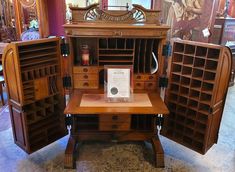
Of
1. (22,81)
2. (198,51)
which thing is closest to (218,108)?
(198,51)

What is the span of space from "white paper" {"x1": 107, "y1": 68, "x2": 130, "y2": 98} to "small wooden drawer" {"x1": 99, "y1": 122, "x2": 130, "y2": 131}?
33 centimetres

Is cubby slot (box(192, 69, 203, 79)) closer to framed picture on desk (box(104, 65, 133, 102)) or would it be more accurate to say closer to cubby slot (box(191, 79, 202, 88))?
cubby slot (box(191, 79, 202, 88))

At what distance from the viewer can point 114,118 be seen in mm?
2045

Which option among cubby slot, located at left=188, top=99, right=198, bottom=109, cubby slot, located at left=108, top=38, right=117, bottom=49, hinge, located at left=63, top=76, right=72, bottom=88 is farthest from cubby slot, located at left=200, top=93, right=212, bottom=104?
hinge, located at left=63, top=76, right=72, bottom=88

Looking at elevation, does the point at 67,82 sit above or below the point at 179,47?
below

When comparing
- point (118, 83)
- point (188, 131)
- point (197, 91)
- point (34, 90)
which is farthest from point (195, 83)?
point (34, 90)

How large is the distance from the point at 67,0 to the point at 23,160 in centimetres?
234

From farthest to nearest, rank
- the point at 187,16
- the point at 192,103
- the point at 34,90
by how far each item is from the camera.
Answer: the point at 187,16 → the point at 192,103 → the point at 34,90

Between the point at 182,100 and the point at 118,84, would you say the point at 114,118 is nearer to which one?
the point at 118,84

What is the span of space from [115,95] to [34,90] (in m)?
0.67

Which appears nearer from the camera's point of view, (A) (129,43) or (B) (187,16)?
(A) (129,43)

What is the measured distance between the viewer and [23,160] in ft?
6.79

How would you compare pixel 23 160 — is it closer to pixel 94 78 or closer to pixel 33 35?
pixel 94 78

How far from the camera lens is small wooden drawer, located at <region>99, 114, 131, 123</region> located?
2037mm
